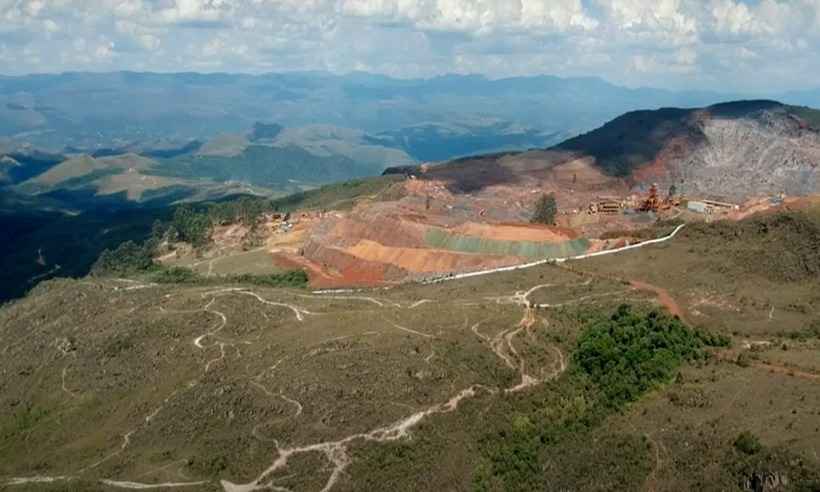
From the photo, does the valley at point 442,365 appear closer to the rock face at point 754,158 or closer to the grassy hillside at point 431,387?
the grassy hillside at point 431,387

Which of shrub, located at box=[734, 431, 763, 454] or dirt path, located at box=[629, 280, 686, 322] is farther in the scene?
dirt path, located at box=[629, 280, 686, 322]

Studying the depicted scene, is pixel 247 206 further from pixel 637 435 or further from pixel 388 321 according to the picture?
pixel 637 435

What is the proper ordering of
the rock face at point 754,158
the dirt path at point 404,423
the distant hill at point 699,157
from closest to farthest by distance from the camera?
the dirt path at point 404,423
the rock face at point 754,158
the distant hill at point 699,157


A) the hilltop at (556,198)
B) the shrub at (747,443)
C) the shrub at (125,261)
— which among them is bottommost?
the shrub at (125,261)

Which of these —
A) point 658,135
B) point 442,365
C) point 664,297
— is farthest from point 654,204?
point 442,365

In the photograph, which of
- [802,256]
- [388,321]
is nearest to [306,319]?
[388,321]

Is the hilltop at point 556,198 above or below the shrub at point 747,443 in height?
below

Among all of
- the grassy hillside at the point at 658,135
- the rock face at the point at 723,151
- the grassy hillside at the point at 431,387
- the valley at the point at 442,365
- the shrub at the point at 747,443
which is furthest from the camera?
the grassy hillside at the point at 658,135

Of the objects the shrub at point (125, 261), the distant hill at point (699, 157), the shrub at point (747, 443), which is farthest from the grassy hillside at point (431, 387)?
the distant hill at point (699, 157)

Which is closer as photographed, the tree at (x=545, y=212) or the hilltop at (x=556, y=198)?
the hilltop at (x=556, y=198)

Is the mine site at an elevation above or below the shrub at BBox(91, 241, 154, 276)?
above

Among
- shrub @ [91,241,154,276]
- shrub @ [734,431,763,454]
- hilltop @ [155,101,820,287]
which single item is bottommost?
shrub @ [91,241,154,276]

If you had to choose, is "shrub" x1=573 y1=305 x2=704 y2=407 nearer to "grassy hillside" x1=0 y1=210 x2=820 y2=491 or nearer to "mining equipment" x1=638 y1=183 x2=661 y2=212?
"grassy hillside" x1=0 y1=210 x2=820 y2=491

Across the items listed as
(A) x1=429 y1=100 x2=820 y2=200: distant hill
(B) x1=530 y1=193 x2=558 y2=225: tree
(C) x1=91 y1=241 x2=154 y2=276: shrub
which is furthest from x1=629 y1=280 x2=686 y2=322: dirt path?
(A) x1=429 y1=100 x2=820 y2=200: distant hill
